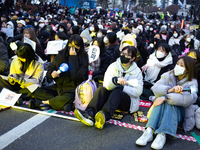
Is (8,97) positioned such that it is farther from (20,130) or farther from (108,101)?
(108,101)

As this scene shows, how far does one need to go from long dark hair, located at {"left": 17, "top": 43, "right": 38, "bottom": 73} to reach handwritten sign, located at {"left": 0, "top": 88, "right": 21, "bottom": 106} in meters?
0.51

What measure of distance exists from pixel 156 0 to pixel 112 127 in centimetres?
6383

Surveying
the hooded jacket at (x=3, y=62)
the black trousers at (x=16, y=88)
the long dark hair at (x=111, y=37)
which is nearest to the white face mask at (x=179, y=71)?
the black trousers at (x=16, y=88)

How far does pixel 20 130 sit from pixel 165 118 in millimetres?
2123

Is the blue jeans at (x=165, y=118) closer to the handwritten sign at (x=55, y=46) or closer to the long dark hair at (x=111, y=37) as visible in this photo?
the long dark hair at (x=111, y=37)

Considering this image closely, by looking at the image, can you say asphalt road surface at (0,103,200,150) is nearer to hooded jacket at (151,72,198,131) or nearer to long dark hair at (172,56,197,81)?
hooded jacket at (151,72,198,131)

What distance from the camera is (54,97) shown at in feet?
12.8

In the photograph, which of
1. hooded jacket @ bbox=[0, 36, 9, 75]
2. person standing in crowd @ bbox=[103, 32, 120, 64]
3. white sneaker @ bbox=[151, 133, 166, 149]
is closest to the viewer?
white sneaker @ bbox=[151, 133, 166, 149]

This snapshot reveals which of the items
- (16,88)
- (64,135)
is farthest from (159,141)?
(16,88)

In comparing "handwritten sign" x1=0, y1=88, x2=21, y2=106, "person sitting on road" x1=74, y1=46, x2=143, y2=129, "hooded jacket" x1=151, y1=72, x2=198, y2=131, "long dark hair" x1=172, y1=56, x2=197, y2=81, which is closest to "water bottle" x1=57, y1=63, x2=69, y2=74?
"person sitting on road" x1=74, y1=46, x2=143, y2=129

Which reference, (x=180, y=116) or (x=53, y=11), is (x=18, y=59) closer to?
(x=180, y=116)

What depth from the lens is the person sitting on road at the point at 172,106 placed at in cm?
285

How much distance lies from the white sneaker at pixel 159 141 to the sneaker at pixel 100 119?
2.51 feet

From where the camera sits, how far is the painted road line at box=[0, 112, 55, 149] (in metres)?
2.80
